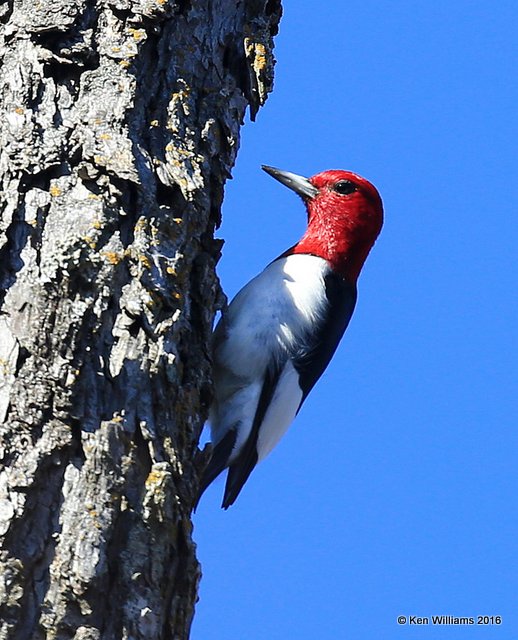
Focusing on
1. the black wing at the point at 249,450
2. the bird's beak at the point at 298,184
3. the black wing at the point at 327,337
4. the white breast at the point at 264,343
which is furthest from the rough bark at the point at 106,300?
the bird's beak at the point at 298,184

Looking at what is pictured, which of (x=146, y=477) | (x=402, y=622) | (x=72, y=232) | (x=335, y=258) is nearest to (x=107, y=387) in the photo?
(x=146, y=477)

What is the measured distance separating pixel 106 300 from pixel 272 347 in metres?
1.37

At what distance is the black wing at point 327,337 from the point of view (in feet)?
13.6

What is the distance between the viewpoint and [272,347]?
4.03 metres

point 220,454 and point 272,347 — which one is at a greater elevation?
point 272,347

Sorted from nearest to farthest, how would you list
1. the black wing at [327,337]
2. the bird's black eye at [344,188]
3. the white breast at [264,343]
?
the white breast at [264,343], the black wing at [327,337], the bird's black eye at [344,188]

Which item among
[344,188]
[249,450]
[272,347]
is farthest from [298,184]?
[249,450]

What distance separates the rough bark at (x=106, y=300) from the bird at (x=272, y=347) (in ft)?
2.43

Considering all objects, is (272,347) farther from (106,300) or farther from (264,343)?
(106,300)

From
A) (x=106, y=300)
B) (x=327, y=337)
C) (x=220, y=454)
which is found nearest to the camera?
(x=106, y=300)

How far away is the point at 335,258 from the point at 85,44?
174 cm

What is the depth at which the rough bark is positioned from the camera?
2.43 meters

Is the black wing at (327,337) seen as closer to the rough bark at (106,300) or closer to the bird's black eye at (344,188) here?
the bird's black eye at (344,188)

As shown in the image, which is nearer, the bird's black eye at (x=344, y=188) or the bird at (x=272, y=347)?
the bird at (x=272, y=347)
